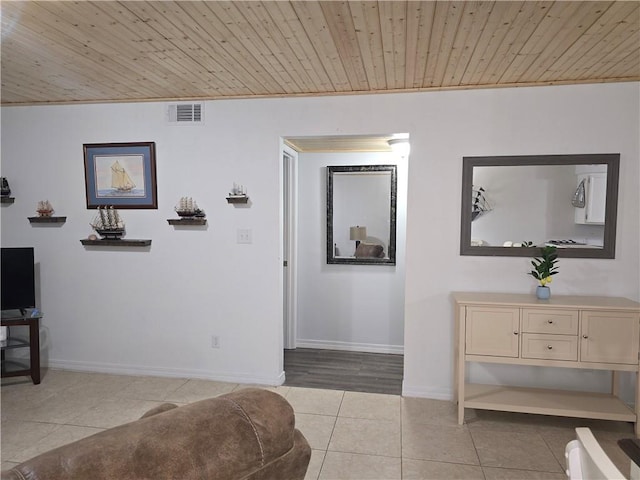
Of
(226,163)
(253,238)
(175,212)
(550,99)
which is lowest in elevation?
(253,238)

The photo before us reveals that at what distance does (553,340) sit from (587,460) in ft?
6.48

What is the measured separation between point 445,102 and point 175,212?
2.34 metres

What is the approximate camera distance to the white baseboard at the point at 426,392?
3162mm

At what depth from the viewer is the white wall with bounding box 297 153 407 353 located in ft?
14.1

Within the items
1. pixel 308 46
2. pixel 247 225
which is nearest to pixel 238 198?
pixel 247 225

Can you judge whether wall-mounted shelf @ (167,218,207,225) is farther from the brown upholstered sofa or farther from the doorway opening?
the brown upholstered sofa

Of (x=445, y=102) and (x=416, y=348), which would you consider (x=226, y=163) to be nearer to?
(x=445, y=102)

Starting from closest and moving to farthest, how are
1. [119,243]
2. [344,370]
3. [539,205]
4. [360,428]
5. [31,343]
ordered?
[360,428] < [539,205] < [31,343] < [119,243] < [344,370]

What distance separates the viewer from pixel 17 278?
334 centimetres

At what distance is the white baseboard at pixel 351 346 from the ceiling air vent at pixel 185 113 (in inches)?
100

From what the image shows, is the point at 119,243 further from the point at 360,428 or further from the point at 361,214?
the point at 360,428

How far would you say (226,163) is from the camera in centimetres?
336

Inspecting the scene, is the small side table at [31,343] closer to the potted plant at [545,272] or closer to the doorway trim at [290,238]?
the doorway trim at [290,238]

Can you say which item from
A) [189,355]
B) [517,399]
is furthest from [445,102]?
[189,355]
